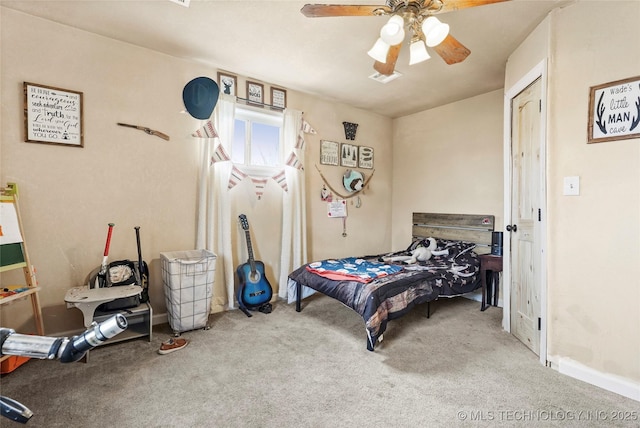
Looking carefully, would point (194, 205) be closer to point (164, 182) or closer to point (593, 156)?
point (164, 182)

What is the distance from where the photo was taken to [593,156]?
1.91 meters

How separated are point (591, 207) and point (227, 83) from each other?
10.5ft

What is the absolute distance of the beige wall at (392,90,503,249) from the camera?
11.8 feet

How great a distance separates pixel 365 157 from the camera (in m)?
4.39

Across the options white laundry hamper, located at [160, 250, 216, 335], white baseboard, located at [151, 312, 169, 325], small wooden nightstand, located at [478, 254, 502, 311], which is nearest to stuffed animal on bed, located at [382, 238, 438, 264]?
small wooden nightstand, located at [478, 254, 502, 311]

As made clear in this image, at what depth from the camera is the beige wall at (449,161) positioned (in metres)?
3.59

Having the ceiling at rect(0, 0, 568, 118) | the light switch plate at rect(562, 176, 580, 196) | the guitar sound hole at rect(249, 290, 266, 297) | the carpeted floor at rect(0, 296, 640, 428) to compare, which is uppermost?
the ceiling at rect(0, 0, 568, 118)

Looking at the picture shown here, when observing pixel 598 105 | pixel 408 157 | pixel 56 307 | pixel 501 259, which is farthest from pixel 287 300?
pixel 598 105

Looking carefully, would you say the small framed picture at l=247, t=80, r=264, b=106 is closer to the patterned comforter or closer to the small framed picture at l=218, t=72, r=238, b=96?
the small framed picture at l=218, t=72, r=238, b=96

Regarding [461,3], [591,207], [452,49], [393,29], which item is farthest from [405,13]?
[591,207]

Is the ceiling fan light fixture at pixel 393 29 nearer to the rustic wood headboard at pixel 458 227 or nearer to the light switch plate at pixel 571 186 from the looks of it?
the light switch plate at pixel 571 186

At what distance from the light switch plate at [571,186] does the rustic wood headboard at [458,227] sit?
1.60m

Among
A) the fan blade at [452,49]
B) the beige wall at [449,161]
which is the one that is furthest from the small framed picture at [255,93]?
the beige wall at [449,161]

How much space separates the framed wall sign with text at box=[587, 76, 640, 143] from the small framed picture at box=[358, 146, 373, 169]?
267 centimetres
